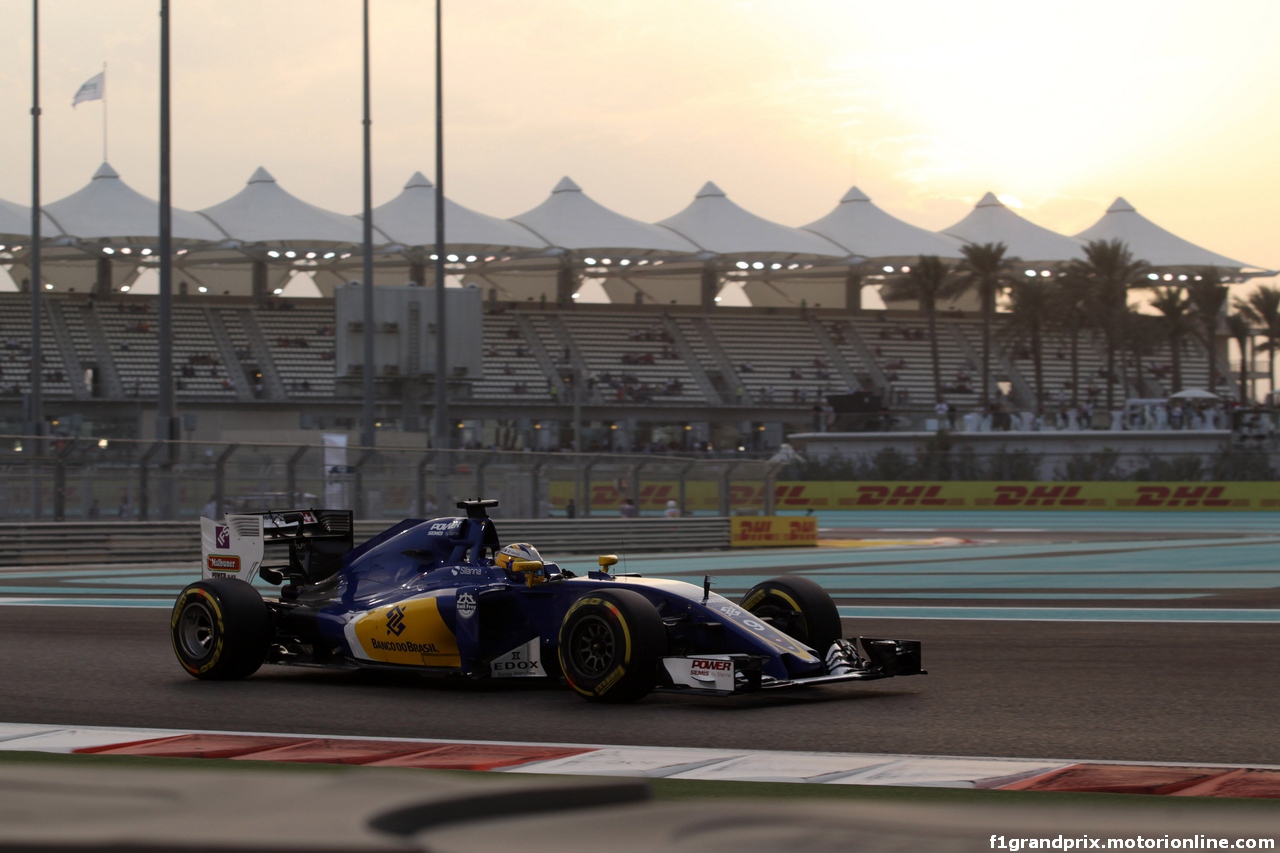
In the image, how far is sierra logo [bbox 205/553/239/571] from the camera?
9.41 m

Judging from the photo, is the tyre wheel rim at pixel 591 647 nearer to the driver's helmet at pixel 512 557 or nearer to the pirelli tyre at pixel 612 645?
the pirelli tyre at pixel 612 645

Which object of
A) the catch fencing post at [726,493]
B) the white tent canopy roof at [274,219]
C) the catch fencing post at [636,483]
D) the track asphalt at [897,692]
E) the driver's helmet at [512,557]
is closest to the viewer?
the track asphalt at [897,692]

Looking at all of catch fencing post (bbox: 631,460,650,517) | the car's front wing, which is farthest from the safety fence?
the car's front wing

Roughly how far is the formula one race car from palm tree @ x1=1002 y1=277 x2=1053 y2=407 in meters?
53.0

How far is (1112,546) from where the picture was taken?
2562 cm

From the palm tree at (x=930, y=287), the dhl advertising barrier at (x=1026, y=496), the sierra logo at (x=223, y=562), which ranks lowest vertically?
the sierra logo at (x=223, y=562)

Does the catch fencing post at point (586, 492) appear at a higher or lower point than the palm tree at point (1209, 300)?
lower

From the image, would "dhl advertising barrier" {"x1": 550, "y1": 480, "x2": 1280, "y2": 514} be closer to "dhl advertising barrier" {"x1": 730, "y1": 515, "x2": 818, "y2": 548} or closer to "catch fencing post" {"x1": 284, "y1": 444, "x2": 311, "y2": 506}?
"dhl advertising barrier" {"x1": 730, "y1": 515, "x2": 818, "y2": 548}

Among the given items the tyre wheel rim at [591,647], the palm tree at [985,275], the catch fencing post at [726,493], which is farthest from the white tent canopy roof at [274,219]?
the tyre wheel rim at [591,647]

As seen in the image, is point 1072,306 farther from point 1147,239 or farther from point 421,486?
point 421,486

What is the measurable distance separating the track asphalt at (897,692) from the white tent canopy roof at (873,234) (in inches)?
1903

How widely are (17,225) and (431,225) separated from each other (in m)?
16.1

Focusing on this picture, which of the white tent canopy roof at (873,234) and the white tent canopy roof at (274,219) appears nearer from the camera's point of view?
the white tent canopy roof at (274,219)

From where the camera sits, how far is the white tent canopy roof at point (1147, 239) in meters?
67.5
